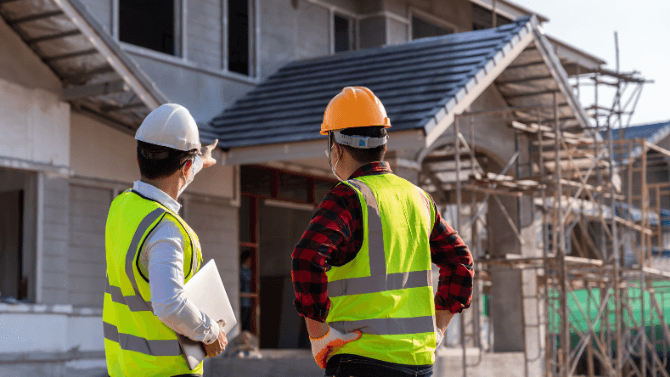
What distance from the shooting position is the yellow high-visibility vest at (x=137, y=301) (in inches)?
140

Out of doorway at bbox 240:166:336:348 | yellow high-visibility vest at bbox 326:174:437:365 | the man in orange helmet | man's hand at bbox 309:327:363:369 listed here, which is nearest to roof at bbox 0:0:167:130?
doorway at bbox 240:166:336:348

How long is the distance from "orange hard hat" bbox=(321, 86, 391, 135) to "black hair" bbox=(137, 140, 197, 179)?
658mm

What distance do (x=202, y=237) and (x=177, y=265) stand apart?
10.6 meters

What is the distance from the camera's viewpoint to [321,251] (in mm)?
3246

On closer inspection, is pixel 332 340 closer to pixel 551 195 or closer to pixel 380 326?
pixel 380 326

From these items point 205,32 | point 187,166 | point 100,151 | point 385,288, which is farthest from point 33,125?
point 385,288

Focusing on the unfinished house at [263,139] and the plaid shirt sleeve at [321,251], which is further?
the unfinished house at [263,139]

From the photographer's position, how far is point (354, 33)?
750 inches

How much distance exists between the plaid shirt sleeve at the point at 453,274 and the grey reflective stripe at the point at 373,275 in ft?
1.64

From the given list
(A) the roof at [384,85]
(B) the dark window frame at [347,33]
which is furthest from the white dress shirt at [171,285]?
(B) the dark window frame at [347,33]

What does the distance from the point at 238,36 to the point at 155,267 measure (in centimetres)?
1306

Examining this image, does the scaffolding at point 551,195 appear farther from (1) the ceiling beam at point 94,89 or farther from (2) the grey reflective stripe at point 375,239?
(2) the grey reflective stripe at point 375,239

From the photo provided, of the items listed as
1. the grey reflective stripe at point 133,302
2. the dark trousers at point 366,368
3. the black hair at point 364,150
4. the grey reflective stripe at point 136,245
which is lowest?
the dark trousers at point 366,368

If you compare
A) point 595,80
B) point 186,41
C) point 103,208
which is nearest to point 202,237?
point 103,208
